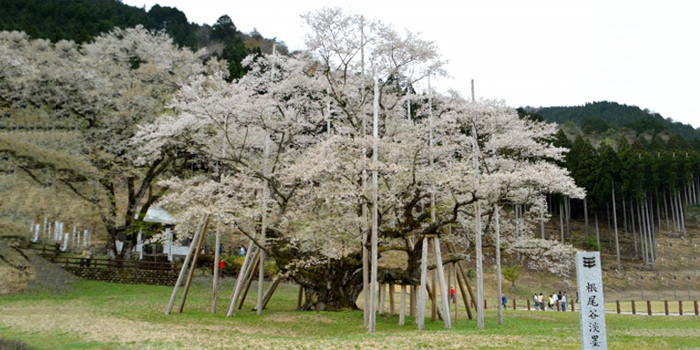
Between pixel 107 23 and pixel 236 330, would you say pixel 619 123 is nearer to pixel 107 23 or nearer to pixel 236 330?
pixel 107 23

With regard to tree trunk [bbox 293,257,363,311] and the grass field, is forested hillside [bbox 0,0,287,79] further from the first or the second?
tree trunk [bbox 293,257,363,311]

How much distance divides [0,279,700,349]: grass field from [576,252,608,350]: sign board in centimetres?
258

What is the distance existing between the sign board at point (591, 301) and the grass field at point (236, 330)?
102 inches

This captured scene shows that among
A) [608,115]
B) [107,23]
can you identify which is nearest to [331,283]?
[107,23]

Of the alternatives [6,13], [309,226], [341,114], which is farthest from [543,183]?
[6,13]

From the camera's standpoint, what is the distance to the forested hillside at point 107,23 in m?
44.4

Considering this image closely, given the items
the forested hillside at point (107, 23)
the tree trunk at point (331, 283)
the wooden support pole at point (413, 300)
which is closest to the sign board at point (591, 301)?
the wooden support pole at point (413, 300)

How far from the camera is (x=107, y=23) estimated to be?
155 ft

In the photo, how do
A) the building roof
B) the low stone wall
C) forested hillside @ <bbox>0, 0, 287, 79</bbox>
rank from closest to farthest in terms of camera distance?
1. the low stone wall
2. the building roof
3. forested hillside @ <bbox>0, 0, 287, 79</bbox>

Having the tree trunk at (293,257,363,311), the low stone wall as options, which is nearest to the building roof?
the low stone wall

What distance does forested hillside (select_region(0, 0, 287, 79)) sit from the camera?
44.4 m

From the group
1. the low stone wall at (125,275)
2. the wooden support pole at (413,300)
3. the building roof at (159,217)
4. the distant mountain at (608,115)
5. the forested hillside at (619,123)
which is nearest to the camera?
the wooden support pole at (413,300)

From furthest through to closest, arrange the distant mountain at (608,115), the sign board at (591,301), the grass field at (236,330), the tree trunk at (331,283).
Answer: the distant mountain at (608,115) → the tree trunk at (331,283) → the grass field at (236,330) → the sign board at (591,301)

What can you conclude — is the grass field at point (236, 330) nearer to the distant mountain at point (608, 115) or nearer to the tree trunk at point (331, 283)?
the tree trunk at point (331, 283)
